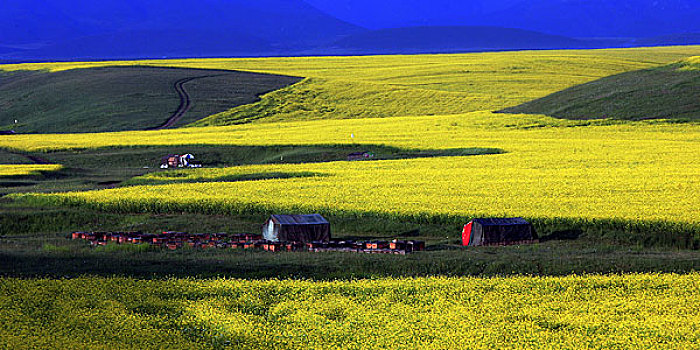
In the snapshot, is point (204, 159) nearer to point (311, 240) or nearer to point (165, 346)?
point (311, 240)

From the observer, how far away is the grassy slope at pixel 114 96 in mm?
102750

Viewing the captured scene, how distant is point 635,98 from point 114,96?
2475 inches

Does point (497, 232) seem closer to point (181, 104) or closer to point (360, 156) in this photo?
point (360, 156)

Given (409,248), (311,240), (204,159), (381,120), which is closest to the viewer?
(409,248)

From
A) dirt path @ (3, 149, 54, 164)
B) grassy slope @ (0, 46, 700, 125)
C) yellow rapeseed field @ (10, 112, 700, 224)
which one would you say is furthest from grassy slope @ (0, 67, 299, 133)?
yellow rapeseed field @ (10, 112, 700, 224)

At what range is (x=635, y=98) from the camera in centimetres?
8731

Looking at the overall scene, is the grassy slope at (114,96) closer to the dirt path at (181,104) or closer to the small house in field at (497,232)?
the dirt path at (181,104)

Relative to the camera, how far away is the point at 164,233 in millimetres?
35062

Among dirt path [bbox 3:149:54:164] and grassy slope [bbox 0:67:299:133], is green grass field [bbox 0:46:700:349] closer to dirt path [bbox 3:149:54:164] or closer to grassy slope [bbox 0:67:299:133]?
dirt path [bbox 3:149:54:164]

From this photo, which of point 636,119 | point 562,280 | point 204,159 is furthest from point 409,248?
point 636,119

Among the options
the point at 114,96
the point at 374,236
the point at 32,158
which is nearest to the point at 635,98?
the point at 32,158

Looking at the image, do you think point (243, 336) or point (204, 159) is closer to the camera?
point (243, 336)

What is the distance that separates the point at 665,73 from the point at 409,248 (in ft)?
251

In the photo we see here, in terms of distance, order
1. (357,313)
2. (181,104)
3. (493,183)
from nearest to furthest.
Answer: (357,313) < (493,183) < (181,104)
